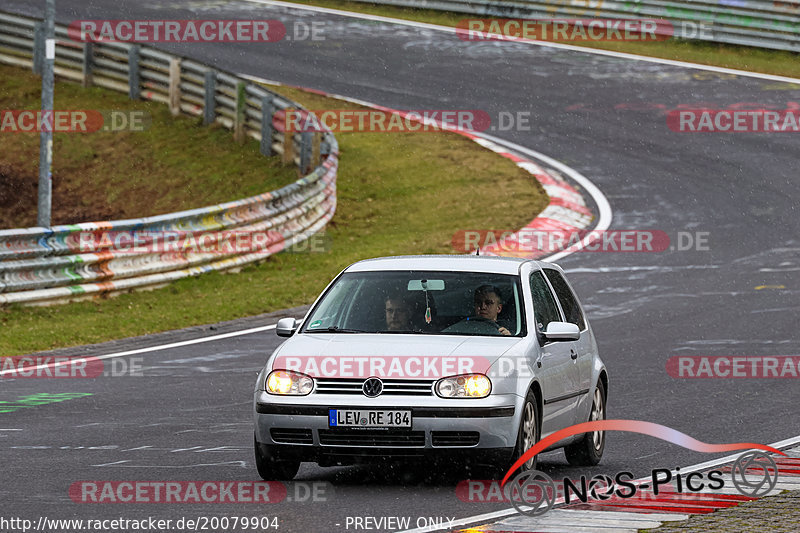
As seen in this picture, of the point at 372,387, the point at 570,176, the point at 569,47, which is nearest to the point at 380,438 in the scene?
the point at 372,387

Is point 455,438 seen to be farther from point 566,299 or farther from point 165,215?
point 165,215

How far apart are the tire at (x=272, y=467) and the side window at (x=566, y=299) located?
2615 mm

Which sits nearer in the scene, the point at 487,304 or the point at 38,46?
the point at 487,304

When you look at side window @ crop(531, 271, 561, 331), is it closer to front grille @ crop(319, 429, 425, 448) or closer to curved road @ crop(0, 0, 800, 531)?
curved road @ crop(0, 0, 800, 531)

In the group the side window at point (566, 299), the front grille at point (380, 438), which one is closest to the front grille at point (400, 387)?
the front grille at point (380, 438)

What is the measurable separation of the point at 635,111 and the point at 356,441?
917 inches

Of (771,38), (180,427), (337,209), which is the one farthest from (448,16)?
(180,427)

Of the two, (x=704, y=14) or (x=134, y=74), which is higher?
(x=704, y=14)

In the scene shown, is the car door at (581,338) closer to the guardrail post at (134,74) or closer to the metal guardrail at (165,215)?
the metal guardrail at (165,215)

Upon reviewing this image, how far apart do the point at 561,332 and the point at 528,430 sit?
0.80 metres

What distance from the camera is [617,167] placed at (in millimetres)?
27141

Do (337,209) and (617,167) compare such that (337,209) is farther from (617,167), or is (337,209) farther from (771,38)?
(771,38)

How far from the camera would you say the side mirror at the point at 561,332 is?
9.54m

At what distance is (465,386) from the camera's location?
8.88 meters
